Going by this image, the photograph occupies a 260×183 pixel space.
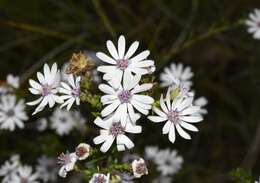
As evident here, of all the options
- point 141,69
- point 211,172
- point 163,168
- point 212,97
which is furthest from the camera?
point 212,97

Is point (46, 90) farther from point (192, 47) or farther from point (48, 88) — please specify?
point (192, 47)

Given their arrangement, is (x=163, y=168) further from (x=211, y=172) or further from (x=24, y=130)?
(x=24, y=130)

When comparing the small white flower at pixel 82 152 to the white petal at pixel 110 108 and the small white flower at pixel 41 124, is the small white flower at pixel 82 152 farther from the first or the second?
the small white flower at pixel 41 124

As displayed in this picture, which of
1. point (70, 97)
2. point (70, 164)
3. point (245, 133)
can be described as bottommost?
point (70, 164)

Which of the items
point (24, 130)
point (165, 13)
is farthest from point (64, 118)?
point (165, 13)

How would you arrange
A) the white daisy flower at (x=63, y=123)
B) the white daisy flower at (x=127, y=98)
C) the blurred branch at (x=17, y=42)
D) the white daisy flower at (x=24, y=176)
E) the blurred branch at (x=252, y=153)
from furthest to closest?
1. the blurred branch at (x=17, y=42)
2. the blurred branch at (x=252, y=153)
3. the white daisy flower at (x=63, y=123)
4. the white daisy flower at (x=24, y=176)
5. the white daisy flower at (x=127, y=98)

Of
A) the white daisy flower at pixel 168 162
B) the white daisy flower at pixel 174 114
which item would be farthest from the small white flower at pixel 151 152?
the white daisy flower at pixel 174 114
